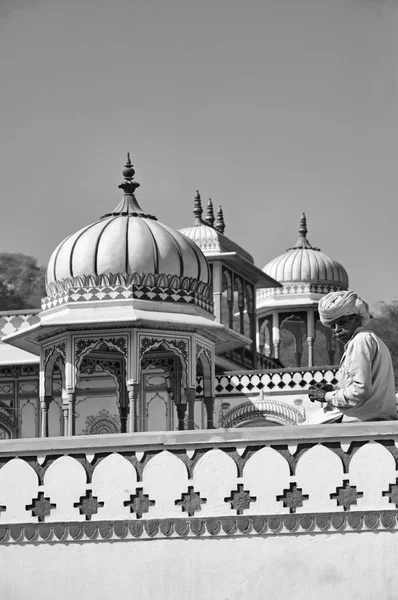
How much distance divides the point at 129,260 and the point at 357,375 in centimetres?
1441

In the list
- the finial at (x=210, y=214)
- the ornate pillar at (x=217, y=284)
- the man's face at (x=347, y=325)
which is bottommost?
the man's face at (x=347, y=325)

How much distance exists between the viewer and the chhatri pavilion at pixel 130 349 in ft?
75.3

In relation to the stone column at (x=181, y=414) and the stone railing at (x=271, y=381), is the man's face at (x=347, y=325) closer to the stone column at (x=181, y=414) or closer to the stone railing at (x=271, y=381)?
the stone column at (x=181, y=414)

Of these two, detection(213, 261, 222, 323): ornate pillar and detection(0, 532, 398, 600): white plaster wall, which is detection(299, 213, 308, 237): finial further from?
detection(0, 532, 398, 600): white plaster wall

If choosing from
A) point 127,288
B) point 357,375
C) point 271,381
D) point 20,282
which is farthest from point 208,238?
point 20,282

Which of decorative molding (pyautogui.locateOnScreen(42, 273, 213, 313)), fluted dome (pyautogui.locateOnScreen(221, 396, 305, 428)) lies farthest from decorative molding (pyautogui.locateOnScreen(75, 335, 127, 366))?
fluted dome (pyautogui.locateOnScreen(221, 396, 305, 428))

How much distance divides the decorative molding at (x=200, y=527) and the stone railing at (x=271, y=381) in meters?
16.5

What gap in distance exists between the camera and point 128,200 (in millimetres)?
24766

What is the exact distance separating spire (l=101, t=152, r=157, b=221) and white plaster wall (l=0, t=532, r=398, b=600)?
15.5m

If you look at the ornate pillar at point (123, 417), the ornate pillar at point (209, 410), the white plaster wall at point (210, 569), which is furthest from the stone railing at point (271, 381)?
the white plaster wall at point (210, 569)

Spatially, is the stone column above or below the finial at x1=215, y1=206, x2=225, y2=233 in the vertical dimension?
below

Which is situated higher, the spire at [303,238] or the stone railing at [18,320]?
the spire at [303,238]

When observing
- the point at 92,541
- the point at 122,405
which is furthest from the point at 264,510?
the point at 122,405

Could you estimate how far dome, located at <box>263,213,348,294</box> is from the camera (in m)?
38.4
